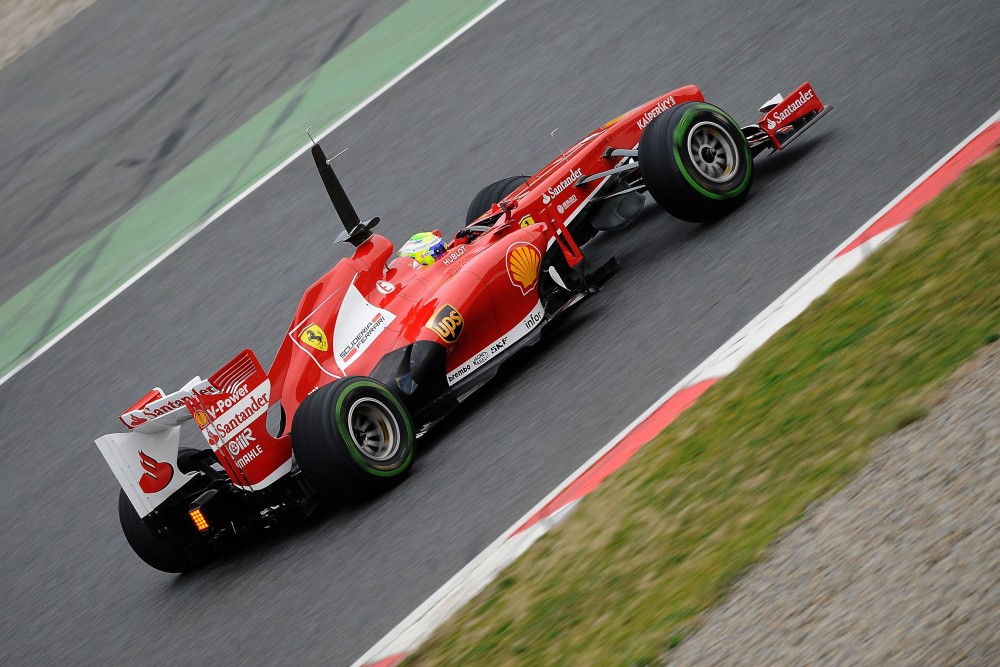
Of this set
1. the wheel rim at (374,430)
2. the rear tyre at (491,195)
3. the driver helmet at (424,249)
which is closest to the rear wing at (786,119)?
the rear tyre at (491,195)

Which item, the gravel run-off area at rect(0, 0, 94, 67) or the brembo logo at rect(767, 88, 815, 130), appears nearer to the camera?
the brembo logo at rect(767, 88, 815, 130)

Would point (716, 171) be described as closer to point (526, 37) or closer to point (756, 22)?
point (756, 22)

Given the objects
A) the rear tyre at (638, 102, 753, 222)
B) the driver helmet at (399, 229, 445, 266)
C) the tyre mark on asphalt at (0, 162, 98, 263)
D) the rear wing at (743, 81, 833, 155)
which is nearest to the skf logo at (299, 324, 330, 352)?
the driver helmet at (399, 229, 445, 266)

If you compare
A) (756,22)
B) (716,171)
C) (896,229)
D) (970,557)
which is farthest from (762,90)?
(970,557)

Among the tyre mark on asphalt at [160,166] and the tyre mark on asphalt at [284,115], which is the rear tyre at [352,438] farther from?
the tyre mark on asphalt at [284,115]

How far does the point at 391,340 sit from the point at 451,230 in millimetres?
2792

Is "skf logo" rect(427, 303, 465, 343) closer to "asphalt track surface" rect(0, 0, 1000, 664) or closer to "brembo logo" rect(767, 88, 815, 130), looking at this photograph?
"asphalt track surface" rect(0, 0, 1000, 664)

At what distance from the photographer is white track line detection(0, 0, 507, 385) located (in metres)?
11.7

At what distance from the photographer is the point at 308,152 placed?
12852 mm

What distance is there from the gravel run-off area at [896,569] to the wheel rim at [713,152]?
3775 mm

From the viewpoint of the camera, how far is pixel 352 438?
6664 mm

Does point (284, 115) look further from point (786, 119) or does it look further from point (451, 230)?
point (786, 119)

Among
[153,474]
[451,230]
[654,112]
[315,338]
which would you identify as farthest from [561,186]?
[153,474]

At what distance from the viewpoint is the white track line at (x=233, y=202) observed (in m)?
11.7
